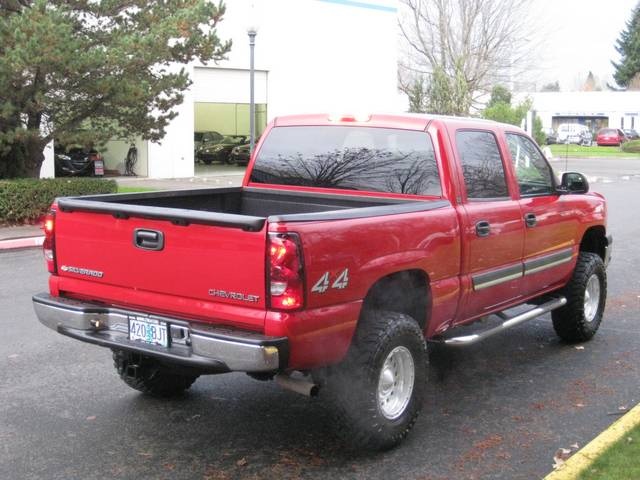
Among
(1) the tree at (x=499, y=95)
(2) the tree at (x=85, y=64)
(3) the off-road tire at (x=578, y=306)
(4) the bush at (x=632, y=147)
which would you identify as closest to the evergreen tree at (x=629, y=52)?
(4) the bush at (x=632, y=147)

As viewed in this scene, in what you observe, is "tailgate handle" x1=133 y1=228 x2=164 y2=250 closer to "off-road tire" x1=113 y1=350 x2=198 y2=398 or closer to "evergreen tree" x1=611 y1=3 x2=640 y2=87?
"off-road tire" x1=113 y1=350 x2=198 y2=398

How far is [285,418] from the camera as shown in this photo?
495 centimetres

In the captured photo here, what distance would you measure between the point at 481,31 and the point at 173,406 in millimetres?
37279

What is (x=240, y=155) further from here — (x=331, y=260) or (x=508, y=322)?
(x=331, y=260)

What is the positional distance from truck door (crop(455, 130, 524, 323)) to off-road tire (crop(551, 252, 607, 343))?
979 millimetres

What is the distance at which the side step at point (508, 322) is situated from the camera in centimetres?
499

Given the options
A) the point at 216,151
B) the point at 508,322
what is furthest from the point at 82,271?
the point at 216,151

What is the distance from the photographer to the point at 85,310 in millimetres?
4355

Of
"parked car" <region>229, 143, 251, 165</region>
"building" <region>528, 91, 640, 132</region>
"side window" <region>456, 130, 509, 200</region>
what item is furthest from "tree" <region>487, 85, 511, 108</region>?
"side window" <region>456, 130, 509, 200</region>

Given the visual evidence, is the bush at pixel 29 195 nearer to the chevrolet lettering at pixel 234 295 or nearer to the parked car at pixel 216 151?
the chevrolet lettering at pixel 234 295

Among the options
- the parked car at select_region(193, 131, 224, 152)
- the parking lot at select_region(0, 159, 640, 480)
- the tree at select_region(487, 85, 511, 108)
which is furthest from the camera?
the tree at select_region(487, 85, 511, 108)

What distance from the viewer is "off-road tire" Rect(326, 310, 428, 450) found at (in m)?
4.16

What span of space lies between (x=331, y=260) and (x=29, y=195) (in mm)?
11692

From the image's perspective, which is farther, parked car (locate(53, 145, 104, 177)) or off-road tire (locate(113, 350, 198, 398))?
parked car (locate(53, 145, 104, 177))
